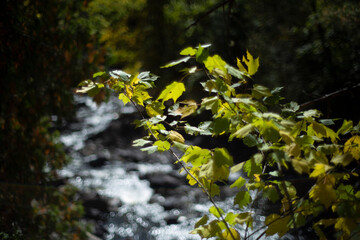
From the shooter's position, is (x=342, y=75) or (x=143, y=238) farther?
Answer: (x=143, y=238)

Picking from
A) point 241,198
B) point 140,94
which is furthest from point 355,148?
point 140,94

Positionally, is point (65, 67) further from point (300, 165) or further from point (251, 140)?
point (300, 165)

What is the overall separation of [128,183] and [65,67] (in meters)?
2.15

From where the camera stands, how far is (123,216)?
435 centimetres

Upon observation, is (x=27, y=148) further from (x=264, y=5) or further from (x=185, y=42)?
(x=264, y=5)

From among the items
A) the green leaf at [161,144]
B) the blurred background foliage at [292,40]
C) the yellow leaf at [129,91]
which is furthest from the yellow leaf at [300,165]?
the blurred background foliage at [292,40]

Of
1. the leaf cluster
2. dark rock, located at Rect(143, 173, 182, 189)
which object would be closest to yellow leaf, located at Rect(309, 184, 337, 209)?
the leaf cluster

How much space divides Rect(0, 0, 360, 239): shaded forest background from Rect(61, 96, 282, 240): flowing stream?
1047 millimetres

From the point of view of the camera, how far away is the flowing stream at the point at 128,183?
4.05 m

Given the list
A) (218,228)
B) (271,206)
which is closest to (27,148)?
(271,206)

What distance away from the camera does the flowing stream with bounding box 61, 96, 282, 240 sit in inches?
159

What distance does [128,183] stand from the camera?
16.6 ft

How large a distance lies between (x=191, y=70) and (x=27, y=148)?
2.58m

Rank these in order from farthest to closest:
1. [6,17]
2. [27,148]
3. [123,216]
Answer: [123,216] → [27,148] → [6,17]
